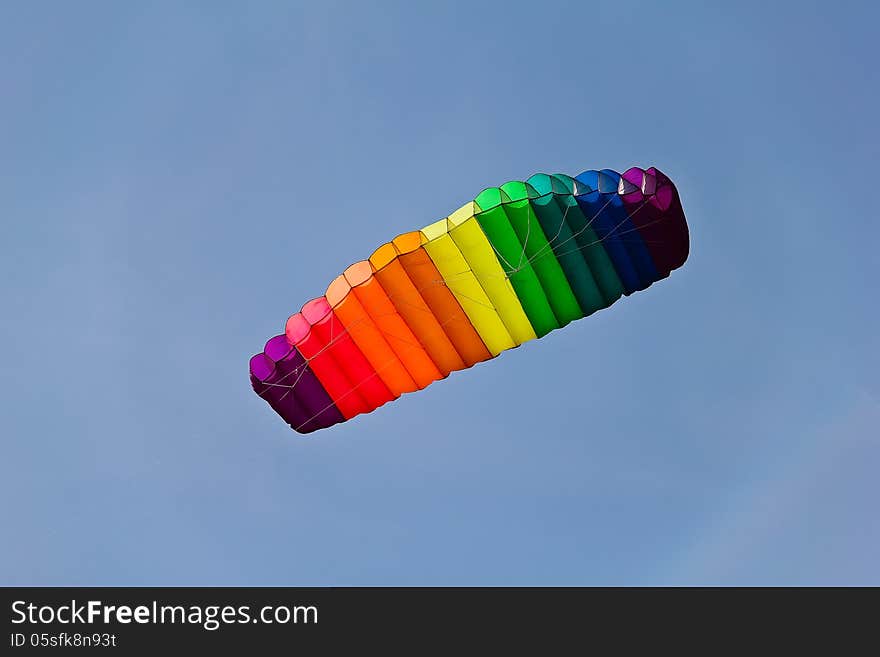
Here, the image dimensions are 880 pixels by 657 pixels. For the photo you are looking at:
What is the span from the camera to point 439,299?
2122 cm

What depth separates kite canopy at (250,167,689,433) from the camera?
20.5 m

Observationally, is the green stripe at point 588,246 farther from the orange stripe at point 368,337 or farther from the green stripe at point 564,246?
the orange stripe at point 368,337

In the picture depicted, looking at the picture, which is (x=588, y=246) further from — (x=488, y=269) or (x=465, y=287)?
(x=465, y=287)

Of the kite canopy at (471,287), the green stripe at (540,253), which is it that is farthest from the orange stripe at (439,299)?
the green stripe at (540,253)

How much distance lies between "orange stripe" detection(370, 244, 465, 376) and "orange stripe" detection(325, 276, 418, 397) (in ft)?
1.94

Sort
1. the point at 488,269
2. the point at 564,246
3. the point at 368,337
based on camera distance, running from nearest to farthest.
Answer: the point at 564,246, the point at 488,269, the point at 368,337

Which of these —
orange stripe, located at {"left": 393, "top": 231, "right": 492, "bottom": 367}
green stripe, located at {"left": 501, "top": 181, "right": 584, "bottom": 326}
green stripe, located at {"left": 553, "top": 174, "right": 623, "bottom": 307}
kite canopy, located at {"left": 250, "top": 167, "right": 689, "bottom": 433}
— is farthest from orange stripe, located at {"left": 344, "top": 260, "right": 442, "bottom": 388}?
green stripe, located at {"left": 553, "top": 174, "right": 623, "bottom": 307}

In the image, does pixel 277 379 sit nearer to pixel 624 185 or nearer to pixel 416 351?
pixel 416 351

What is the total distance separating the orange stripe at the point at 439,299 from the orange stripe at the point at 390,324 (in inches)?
23.3

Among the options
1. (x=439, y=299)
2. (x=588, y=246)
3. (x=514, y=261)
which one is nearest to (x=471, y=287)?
(x=439, y=299)

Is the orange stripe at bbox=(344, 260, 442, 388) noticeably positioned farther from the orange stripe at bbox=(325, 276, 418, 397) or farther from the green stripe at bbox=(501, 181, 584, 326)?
the green stripe at bbox=(501, 181, 584, 326)

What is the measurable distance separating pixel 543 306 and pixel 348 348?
3.66 m

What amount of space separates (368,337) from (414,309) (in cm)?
99
